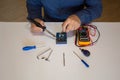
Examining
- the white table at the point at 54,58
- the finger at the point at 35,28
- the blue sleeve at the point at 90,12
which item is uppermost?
the blue sleeve at the point at 90,12

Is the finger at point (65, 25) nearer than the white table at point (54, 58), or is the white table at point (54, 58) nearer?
the white table at point (54, 58)

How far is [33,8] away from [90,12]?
0.36m

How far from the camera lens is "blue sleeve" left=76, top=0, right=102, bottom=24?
3.60 ft

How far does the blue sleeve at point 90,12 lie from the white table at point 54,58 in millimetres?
80

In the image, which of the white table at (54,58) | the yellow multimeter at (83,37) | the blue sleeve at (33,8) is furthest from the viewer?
the blue sleeve at (33,8)

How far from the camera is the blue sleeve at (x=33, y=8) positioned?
48.5 inches

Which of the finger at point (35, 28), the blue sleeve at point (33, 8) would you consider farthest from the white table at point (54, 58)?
the blue sleeve at point (33, 8)

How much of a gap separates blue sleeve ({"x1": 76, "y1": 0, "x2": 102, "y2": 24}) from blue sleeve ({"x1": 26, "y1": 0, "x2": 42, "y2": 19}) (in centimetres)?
28

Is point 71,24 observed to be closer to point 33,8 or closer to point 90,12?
point 90,12

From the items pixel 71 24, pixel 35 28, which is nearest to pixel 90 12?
pixel 71 24

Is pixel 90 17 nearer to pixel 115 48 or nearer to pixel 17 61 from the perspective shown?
pixel 115 48

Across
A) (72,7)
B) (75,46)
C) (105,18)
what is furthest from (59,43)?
(105,18)

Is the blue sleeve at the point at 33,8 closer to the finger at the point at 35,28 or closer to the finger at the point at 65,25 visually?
the finger at the point at 35,28

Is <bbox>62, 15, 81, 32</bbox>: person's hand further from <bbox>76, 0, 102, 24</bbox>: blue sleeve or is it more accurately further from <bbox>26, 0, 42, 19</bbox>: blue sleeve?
<bbox>26, 0, 42, 19</bbox>: blue sleeve
